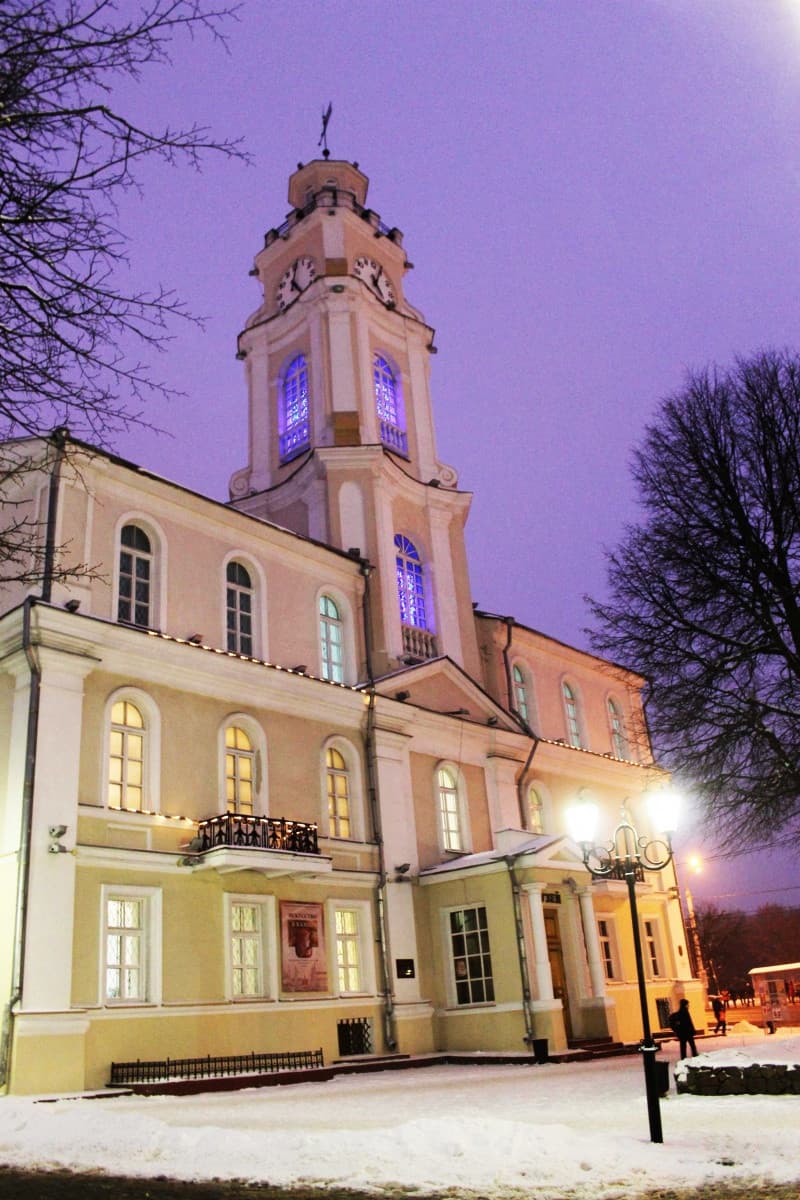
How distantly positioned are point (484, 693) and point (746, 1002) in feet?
159

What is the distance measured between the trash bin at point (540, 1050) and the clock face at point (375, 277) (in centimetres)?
2135

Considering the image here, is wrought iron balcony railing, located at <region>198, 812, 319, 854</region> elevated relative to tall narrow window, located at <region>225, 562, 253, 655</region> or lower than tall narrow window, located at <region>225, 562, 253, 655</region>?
lower

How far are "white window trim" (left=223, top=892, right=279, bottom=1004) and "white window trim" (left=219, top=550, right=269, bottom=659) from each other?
5.14 meters

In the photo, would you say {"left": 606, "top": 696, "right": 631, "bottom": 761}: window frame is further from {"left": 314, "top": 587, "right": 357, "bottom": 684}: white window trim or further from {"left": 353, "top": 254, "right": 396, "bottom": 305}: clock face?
{"left": 353, "top": 254, "right": 396, "bottom": 305}: clock face

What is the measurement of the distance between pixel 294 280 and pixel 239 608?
14037 millimetres

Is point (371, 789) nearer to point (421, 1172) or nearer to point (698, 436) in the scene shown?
point (698, 436)

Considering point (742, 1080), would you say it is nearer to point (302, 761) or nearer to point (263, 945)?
point (263, 945)

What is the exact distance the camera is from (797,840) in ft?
59.4

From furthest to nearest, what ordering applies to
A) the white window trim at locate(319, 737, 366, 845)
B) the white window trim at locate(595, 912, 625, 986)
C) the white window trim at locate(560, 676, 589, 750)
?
the white window trim at locate(560, 676, 589, 750) < the white window trim at locate(595, 912, 625, 986) < the white window trim at locate(319, 737, 366, 845)

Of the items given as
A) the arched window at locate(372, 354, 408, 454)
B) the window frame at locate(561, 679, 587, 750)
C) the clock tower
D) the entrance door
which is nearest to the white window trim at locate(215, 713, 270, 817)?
the clock tower

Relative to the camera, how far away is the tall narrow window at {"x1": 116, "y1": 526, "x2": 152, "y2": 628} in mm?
19411

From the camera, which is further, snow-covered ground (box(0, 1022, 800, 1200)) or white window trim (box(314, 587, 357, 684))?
white window trim (box(314, 587, 357, 684))

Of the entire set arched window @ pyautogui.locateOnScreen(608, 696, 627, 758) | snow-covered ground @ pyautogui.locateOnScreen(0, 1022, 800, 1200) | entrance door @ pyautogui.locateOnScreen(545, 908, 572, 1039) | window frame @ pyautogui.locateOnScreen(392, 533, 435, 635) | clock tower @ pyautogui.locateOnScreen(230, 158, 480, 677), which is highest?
clock tower @ pyautogui.locateOnScreen(230, 158, 480, 677)

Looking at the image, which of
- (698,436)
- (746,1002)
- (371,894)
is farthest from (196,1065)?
(746,1002)
